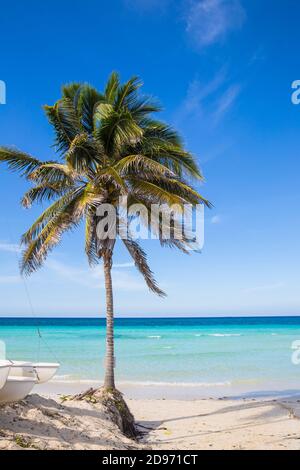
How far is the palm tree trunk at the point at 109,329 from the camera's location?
35.5ft

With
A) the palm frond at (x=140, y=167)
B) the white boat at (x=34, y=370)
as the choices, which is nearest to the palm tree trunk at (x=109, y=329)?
the white boat at (x=34, y=370)

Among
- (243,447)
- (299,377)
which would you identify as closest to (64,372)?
(299,377)

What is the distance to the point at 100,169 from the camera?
11.4 m

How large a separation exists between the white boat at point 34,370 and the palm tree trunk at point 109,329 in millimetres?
1836

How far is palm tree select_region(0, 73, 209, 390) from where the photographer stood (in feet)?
35.5

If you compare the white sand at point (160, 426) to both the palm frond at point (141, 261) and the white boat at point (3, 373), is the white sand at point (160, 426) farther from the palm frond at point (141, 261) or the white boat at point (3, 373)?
the palm frond at point (141, 261)

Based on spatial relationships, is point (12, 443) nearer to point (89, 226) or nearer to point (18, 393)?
point (18, 393)

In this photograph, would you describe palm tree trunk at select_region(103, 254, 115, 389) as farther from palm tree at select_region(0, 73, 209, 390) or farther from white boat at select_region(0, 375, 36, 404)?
white boat at select_region(0, 375, 36, 404)

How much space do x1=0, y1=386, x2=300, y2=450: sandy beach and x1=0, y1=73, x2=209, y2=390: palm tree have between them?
176cm

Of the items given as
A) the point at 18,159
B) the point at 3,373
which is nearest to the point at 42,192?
the point at 18,159

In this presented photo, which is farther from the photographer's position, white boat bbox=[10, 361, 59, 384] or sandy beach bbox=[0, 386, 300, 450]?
white boat bbox=[10, 361, 59, 384]

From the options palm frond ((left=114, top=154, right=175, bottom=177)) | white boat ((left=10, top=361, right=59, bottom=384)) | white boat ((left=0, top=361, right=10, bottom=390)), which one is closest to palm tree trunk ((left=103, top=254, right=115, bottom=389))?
white boat ((left=10, top=361, right=59, bottom=384))
